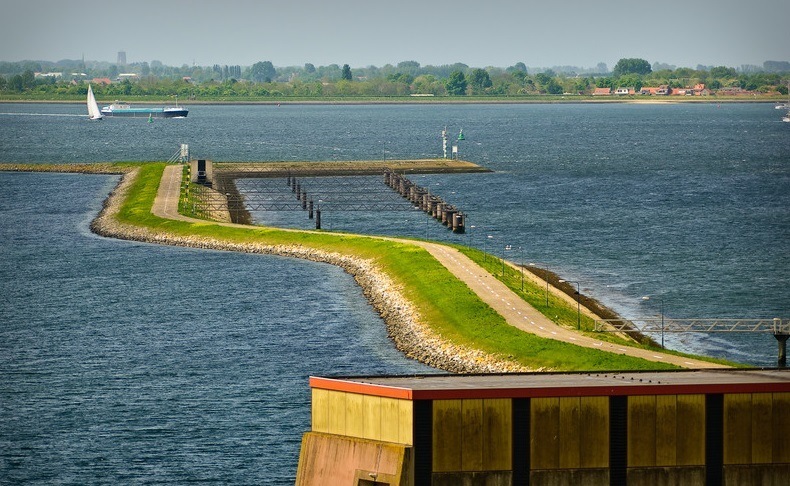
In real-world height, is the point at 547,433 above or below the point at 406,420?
below

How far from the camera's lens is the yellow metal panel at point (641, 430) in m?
50.9

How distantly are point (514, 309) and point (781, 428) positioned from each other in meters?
40.5

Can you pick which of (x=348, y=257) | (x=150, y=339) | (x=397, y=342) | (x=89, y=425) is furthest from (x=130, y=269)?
(x=89, y=425)

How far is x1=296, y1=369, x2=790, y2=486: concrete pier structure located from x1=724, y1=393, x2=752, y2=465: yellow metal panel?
3cm

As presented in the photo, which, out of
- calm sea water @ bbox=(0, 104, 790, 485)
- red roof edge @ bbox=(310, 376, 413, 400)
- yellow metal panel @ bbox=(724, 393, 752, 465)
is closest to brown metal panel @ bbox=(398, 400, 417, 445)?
red roof edge @ bbox=(310, 376, 413, 400)

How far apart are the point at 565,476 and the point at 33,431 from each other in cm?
2874

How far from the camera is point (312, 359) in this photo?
83.5 meters

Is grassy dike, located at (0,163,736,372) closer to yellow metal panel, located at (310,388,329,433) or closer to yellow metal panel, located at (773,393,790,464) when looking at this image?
yellow metal panel, located at (773,393,790,464)

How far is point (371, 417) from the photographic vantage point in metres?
50.0

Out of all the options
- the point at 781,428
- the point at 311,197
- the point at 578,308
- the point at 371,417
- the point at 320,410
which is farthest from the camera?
the point at 311,197

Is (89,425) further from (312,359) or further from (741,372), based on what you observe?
(741,372)

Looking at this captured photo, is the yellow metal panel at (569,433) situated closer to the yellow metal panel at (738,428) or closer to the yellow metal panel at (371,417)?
the yellow metal panel at (738,428)

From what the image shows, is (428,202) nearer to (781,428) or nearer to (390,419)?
(781,428)

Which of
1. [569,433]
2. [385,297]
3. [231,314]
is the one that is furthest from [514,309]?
[569,433]
